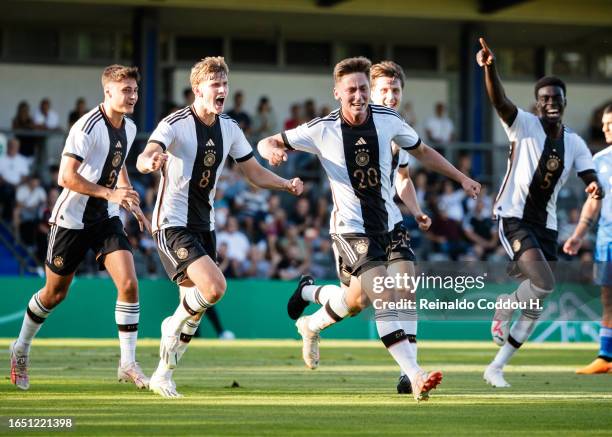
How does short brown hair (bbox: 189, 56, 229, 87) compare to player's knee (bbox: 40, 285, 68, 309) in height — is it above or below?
above

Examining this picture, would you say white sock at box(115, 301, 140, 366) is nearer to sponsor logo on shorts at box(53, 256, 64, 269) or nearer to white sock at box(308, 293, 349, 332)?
sponsor logo on shorts at box(53, 256, 64, 269)

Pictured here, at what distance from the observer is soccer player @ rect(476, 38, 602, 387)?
11.3 m

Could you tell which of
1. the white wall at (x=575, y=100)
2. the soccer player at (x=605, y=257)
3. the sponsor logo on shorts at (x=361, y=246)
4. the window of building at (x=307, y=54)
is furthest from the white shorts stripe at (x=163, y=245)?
the white wall at (x=575, y=100)

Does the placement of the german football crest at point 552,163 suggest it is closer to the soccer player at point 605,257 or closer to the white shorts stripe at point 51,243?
the soccer player at point 605,257

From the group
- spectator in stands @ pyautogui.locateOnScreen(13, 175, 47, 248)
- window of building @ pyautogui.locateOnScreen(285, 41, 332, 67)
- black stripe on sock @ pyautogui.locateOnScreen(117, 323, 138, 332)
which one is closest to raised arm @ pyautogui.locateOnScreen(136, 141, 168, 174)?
black stripe on sock @ pyautogui.locateOnScreen(117, 323, 138, 332)

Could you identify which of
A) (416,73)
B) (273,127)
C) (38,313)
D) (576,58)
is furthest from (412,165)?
(38,313)

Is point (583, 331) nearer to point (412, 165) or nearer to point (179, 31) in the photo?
point (412, 165)

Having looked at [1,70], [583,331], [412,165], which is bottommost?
[583,331]

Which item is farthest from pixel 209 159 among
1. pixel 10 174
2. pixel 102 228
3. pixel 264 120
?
pixel 264 120

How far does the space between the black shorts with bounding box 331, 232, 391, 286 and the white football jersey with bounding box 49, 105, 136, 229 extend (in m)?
2.03

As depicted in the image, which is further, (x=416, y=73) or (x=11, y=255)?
(x=416, y=73)

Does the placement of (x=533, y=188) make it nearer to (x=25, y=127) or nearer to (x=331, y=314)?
(x=331, y=314)

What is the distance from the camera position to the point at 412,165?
26.1 metres

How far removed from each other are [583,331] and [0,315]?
33.0ft
